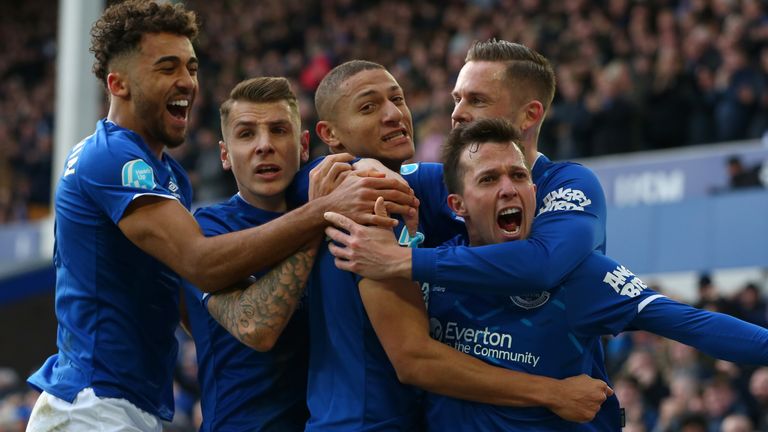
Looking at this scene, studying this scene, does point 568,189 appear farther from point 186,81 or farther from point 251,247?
point 186,81

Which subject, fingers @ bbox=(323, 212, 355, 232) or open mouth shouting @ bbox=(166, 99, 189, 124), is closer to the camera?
fingers @ bbox=(323, 212, 355, 232)

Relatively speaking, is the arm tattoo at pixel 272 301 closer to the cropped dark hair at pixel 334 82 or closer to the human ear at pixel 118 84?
the cropped dark hair at pixel 334 82

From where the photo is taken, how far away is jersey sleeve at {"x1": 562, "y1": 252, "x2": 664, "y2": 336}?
4.28m

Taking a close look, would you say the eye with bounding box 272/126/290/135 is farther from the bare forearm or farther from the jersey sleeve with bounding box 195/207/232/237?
the bare forearm

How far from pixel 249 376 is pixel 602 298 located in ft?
4.52

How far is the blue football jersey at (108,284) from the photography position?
4586 mm

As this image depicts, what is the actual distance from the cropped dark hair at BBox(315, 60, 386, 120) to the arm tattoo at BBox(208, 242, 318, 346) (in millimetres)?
699

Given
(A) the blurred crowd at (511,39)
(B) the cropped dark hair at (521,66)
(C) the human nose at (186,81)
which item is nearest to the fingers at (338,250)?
(C) the human nose at (186,81)

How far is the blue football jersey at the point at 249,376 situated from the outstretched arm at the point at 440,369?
588 millimetres

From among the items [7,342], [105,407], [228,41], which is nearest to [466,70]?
[105,407]

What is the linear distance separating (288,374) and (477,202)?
1.01 m

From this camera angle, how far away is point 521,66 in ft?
16.9

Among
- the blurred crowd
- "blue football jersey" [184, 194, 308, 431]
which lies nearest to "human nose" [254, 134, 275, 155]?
"blue football jersey" [184, 194, 308, 431]

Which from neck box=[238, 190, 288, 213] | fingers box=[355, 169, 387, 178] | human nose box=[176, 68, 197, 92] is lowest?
neck box=[238, 190, 288, 213]
